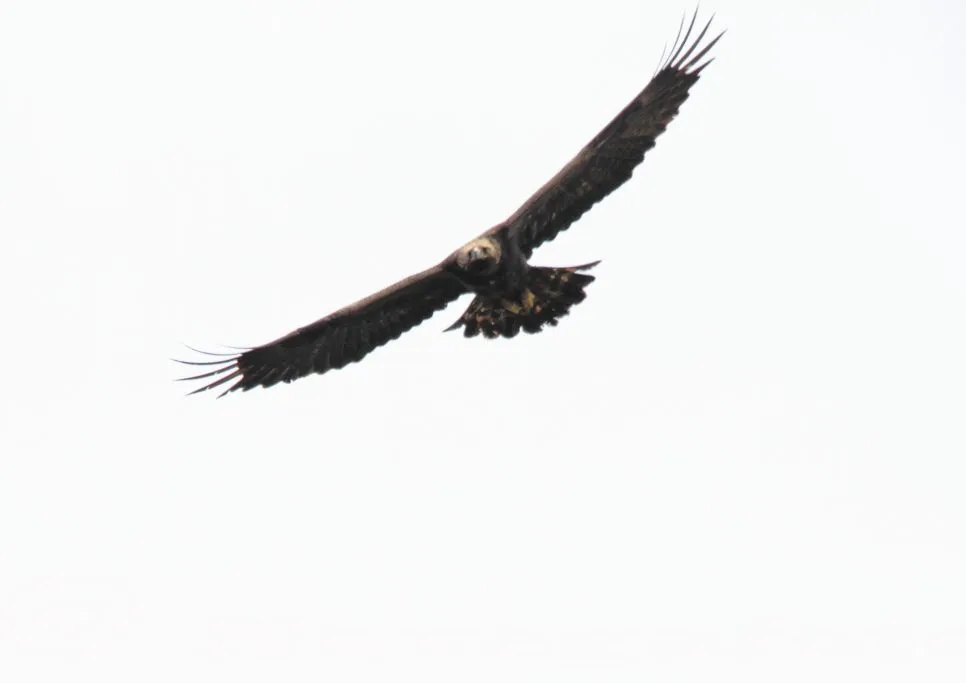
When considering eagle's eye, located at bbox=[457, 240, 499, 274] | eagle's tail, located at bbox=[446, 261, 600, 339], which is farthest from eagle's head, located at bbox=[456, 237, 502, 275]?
eagle's tail, located at bbox=[446, 261, 600, 339]

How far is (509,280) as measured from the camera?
15.0 meters

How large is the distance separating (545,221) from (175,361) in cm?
382

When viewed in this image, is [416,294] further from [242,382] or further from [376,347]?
[242,382]

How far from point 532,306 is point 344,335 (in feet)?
6.26

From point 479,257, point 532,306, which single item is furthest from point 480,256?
point 532,306

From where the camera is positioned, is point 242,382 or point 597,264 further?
point 242,382

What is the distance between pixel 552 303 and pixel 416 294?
1.33 m

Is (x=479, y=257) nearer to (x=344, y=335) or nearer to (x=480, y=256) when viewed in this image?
(x=480, y=256)

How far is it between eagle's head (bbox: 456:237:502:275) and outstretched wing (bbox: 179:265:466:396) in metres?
0.76

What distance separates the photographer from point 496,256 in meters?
14.6

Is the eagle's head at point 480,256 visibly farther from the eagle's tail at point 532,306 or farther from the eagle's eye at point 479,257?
the eagle's tail at point 532,306

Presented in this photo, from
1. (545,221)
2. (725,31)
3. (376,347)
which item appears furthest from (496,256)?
(725,31)

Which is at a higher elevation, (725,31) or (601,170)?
(725,31)

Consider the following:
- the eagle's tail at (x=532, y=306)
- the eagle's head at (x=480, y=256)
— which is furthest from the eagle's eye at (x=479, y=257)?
the eagle's tail at (x=532, y=306)
